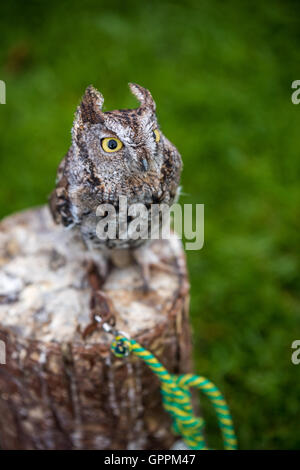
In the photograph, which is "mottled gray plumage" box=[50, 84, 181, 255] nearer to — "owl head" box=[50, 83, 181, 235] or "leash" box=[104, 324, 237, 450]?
"owl head" box=[50, 83, 181, 235]

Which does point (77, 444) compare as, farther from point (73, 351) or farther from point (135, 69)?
point (135, 69)

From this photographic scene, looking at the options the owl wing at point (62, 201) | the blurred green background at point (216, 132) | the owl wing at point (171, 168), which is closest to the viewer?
the owl wing at point (171, 168)

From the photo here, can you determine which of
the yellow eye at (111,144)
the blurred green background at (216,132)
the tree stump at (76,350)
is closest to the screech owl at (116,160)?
the yellow eye at (111,144)

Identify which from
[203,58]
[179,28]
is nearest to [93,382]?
[203,58]

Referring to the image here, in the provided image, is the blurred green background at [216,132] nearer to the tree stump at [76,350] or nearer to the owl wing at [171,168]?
the tree stump at [76,350]

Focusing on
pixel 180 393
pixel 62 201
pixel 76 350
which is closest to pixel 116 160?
pixel 62 201

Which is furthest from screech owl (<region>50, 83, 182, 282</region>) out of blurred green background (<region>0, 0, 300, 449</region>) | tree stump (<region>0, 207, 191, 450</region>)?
blurred green background (<region>0, 0, 300, 449</region>)
